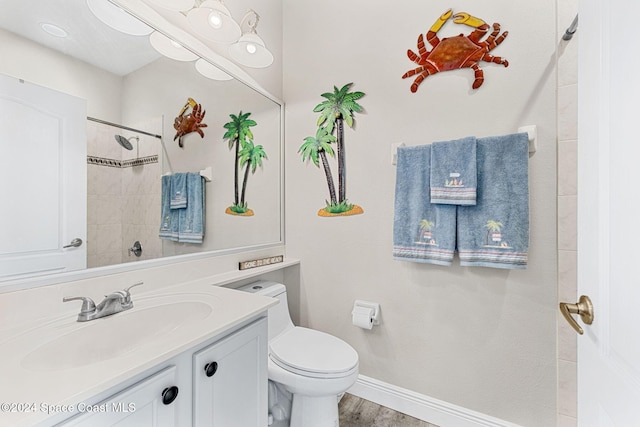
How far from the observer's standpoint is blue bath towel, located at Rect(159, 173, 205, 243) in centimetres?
127

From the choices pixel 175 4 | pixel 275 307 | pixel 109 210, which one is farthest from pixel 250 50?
pixel 275 307

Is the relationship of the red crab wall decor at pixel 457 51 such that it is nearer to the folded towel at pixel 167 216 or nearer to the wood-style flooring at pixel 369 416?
the folded towel at pixel 167 216

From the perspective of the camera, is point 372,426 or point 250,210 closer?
point 372,426

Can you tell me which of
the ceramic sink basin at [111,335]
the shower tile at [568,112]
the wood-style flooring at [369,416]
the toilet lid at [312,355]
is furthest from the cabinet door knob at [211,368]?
the shower tile at [568,112]

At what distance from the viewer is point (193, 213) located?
1.41m

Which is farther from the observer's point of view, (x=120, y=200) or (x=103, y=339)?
(x=120, y=200)

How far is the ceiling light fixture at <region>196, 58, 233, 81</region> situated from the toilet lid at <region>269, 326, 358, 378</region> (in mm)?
1503

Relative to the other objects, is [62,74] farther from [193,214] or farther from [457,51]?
[457,51]

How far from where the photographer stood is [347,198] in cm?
171
